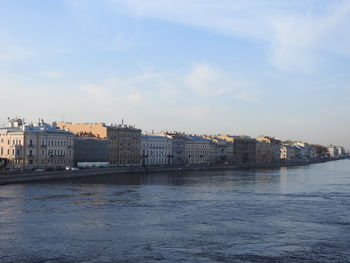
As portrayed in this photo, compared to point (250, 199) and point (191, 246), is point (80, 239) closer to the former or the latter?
point (191, 246)

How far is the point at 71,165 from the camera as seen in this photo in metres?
75.1

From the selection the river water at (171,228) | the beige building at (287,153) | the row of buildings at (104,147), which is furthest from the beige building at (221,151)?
the river water at (171,228)

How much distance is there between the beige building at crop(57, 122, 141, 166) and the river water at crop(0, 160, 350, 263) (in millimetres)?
44021

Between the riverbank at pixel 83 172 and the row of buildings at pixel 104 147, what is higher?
the row of buildings at pixel 104 147

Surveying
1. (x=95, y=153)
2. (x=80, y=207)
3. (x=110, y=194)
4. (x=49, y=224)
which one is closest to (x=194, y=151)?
(x=95, y=153)

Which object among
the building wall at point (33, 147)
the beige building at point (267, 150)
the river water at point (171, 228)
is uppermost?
the beige building at point (267, 150)

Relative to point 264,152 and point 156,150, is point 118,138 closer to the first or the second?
point 156,150

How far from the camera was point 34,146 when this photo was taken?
6825 centimetres

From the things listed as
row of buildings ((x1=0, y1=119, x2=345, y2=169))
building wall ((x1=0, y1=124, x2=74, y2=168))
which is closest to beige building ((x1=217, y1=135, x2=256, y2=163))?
row of buildings ((x1=0, y1=119, x2=345, y2=169))

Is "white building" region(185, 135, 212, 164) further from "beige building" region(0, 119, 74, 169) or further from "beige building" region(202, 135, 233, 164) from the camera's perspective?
"beige building" region(0, 119, 74, 169)

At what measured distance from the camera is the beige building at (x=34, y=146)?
6688 cm

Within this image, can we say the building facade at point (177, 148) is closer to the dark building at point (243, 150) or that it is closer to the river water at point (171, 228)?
the dark building at point (243, 150)

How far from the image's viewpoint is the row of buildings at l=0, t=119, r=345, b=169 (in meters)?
67.9

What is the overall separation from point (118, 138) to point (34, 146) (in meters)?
21.5
